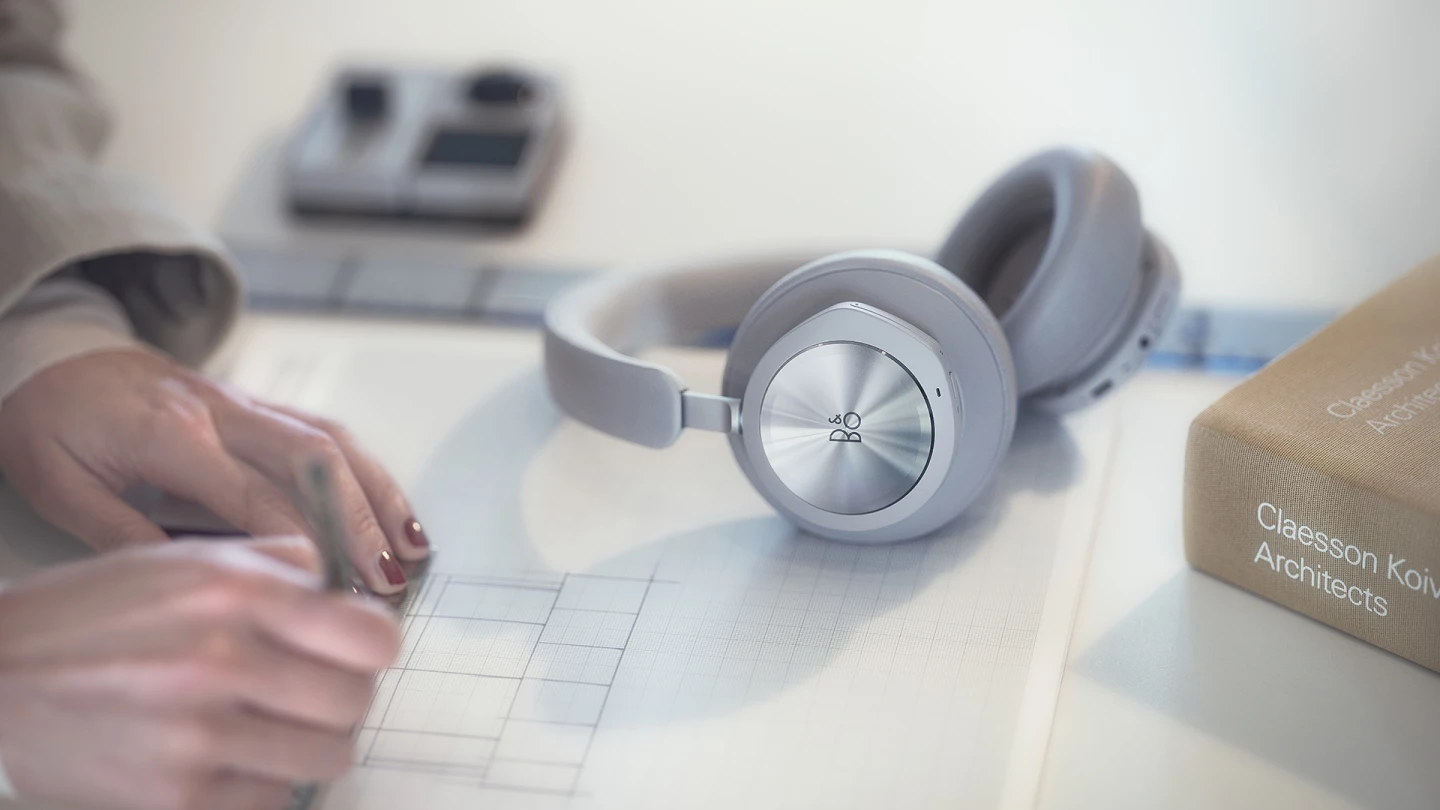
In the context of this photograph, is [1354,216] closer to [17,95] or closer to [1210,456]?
[1210,456]

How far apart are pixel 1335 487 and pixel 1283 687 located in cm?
9

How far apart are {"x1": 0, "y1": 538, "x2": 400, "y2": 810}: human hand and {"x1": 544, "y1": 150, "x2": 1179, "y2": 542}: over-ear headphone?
0.67ft

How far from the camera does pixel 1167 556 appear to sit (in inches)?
25.4

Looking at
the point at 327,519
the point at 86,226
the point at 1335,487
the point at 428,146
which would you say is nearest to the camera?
the point at 327,519

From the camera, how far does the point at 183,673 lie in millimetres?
457

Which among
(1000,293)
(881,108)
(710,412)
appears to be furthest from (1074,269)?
(881,108)

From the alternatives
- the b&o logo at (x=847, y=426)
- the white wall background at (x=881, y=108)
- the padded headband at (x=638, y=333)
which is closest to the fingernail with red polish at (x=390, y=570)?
the padded headband at (x=638, y=333)

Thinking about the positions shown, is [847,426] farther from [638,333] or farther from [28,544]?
[28,544]

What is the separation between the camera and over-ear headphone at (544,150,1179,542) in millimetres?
584

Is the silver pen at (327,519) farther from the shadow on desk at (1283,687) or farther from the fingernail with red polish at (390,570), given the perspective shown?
the shadow on desk at (1283,687)

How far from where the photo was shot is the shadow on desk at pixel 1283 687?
527 millimetres

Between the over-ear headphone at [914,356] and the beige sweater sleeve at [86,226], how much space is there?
253mm

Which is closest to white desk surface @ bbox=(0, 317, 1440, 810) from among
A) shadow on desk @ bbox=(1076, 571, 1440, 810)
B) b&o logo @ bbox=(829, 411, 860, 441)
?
shadow on desk @ bbox=(1076, 571, 1440, 810)

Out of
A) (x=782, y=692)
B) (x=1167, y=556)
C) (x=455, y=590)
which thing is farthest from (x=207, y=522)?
(x=1167, y=556)
